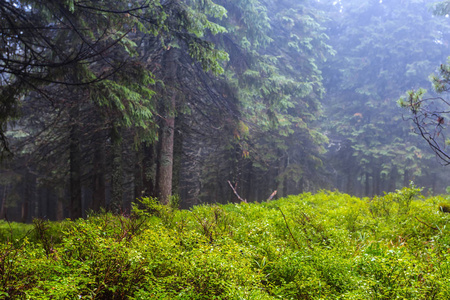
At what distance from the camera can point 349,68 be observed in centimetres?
2964

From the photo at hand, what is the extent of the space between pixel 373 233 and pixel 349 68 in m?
28.6

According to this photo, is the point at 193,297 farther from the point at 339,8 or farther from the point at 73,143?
the point at 339,8

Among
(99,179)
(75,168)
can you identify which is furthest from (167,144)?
(99,179)

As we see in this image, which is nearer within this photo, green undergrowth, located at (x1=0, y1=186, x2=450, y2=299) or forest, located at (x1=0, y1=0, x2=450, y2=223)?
green undergrowth, located at (x1=0, y1=186, x2=450, y2=299)

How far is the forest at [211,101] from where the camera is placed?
22.8ft

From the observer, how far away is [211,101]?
592 inches

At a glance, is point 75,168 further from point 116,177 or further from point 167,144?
point 167,144

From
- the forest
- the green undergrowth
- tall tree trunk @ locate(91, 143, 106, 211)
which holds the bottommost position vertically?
the green undergrowth

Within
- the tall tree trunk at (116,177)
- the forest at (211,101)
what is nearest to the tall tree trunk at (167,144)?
the forest at (211,101)

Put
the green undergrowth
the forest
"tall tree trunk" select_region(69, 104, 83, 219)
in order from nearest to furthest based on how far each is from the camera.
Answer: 1. the green undergrowth
2. the forest
3. "tall tree trunk" select_region(69, 104, 83, 219)

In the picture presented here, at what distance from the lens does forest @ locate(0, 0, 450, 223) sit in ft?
22.8

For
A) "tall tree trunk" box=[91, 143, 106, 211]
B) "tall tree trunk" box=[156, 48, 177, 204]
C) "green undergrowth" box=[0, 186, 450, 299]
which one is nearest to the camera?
"green undergrowth" box=[0, 186, 450, 299]

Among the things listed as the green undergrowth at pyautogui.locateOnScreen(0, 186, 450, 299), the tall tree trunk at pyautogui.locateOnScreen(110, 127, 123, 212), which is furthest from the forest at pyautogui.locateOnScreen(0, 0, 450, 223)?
the green undergrowth at pyautogui.locateOnScreen(0, 186, 450, 299)

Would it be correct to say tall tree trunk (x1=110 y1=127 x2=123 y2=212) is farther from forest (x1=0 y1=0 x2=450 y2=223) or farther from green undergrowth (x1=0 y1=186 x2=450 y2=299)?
green undergrowth (x1=0 y1=186 x2=450 y2=299)
